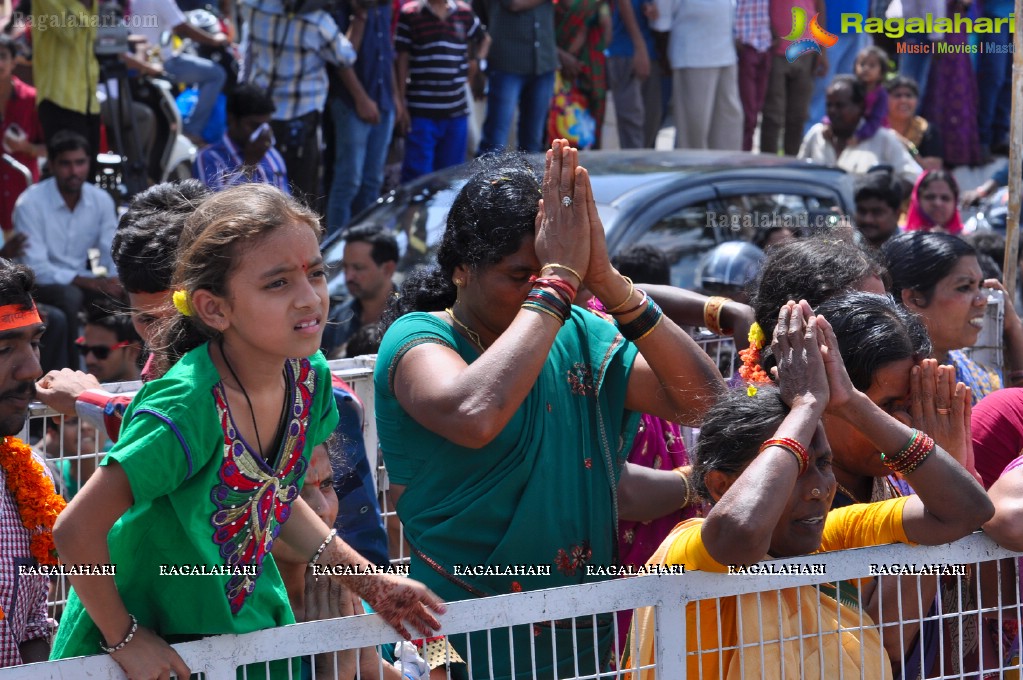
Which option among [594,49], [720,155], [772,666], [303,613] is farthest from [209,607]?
[594,49]

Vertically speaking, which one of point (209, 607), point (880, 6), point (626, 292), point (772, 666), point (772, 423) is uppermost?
point (880, 6)

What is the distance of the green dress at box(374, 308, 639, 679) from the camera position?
273 centimetres

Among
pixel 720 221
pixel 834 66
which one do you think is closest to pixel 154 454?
pixel 720 221

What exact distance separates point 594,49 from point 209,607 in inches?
318

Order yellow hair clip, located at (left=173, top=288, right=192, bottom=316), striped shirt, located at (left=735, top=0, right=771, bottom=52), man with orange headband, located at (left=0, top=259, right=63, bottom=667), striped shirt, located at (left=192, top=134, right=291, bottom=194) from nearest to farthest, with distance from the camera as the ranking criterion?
1. yellow hair clip, located at (left=173, top=288, right=192, bottom=316)
2. man with orange headband, located at (left=0, top=259, right=63, bottom=667)
3. striped shirt, located at (left=192, top=134, right=291, bottom=194)
4. striped shirt, located at (left=735, top=0, right=771, bottom=52)

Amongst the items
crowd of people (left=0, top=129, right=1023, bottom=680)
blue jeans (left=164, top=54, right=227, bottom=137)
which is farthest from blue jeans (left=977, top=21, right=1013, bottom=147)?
crowd of people (left=0, top=129, right=1023, bottom=680)

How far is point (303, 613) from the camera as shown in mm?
2648

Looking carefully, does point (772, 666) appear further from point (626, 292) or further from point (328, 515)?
point (328, 515)

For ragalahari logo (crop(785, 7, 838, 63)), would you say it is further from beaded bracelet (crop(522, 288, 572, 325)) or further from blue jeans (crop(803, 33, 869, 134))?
beaded bracelet (crop(522, 288, 572, 325))

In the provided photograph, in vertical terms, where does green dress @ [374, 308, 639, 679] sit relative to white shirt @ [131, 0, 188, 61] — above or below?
below

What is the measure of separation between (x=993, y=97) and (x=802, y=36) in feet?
9.05

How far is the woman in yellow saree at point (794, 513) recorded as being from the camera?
7.95 ft

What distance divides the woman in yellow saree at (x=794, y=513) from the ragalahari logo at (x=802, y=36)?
864 centimetres

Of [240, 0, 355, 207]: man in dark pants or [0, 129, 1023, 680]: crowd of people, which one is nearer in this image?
[0, 129, 1023, 680]: crowd of people
